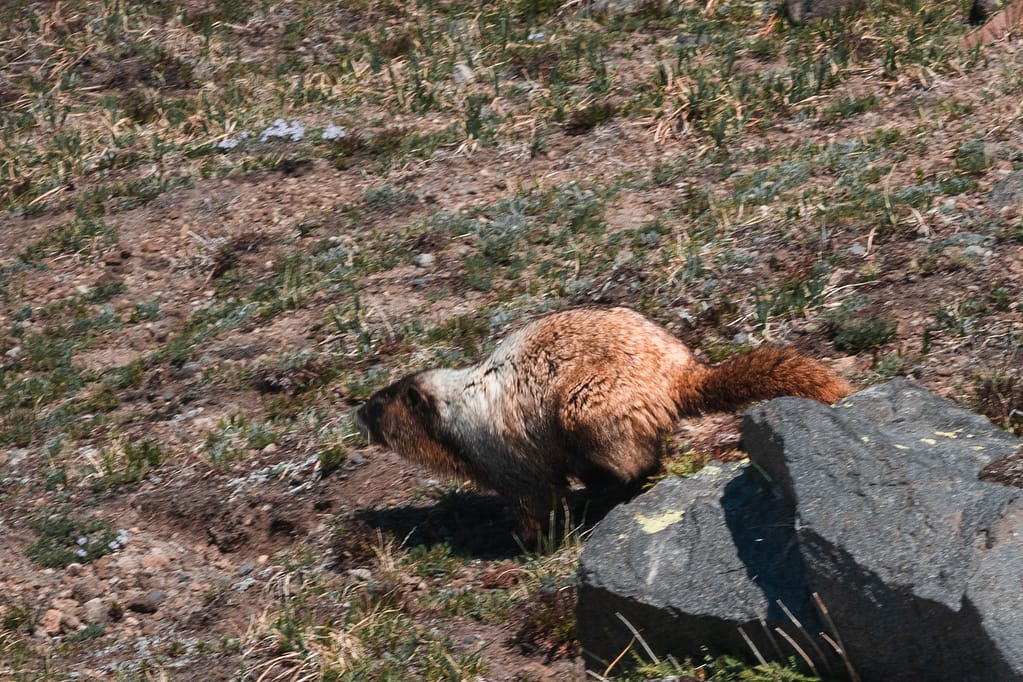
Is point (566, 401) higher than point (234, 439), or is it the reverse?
Result: point (566, 401)

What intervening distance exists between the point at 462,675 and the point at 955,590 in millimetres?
2492

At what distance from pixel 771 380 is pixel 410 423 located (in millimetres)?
2640

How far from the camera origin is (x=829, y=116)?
10.9 m

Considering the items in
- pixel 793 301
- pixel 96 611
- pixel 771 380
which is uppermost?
pixel 771 380

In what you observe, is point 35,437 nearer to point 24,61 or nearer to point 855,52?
point 24,61

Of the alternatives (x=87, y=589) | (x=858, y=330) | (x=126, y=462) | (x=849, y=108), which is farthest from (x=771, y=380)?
(x=849, y=108)

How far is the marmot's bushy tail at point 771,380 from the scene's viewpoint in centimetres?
575

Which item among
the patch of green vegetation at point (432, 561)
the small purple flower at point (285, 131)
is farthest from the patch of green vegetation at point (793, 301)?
the small purple flower at point (285, 131)

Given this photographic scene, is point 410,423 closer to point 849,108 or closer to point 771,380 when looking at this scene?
point 771,380

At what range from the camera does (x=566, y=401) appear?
649cm

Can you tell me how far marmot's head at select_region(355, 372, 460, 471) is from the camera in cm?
738

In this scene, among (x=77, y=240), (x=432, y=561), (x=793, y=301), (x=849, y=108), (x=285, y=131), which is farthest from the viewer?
(x=285, y=131)

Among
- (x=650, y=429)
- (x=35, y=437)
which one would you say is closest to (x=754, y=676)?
(x=650, y=429)

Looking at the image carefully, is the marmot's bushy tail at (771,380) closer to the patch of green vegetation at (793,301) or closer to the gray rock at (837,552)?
the gray rock at (837,552)
